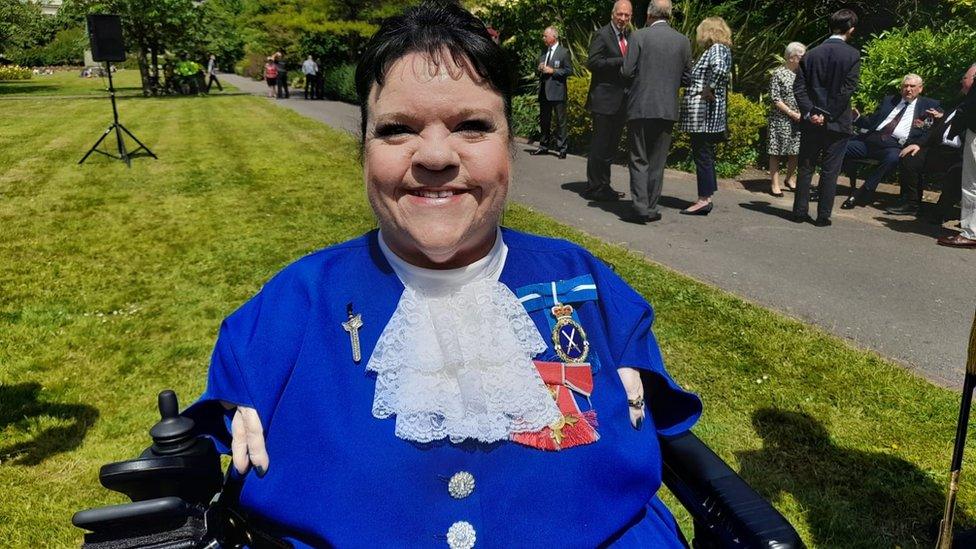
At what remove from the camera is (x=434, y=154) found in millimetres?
1398

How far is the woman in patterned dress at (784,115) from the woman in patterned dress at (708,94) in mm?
1334

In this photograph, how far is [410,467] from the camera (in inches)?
53.4

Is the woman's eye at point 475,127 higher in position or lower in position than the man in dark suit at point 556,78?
lower

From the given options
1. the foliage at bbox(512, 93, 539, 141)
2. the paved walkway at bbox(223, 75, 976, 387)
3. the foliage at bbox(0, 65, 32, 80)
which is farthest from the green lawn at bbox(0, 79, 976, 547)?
the foliage at bbox(0, 65, 32, 80)

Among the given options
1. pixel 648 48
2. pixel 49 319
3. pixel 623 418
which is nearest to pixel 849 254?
pixel 648 48

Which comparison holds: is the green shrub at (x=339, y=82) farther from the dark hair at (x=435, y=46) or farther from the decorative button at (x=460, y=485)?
the decorative button at (x=460, y=485)

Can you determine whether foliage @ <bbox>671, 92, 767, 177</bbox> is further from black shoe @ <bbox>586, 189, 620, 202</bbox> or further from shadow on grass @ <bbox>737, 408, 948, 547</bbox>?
shadow on grass @ <bbox>737, 408, 948, 547</bbox>

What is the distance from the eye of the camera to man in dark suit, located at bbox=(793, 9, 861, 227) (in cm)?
600

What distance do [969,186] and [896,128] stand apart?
2081 millimetres

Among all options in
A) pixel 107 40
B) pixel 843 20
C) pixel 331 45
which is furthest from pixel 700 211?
pixel 331 45

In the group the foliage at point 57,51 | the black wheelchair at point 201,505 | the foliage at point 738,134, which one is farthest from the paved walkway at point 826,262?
the foliage at point 57,51

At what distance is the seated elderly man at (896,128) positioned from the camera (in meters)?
7.44

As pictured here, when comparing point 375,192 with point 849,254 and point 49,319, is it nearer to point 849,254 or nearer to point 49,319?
point 49,319

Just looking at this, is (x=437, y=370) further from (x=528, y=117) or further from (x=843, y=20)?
(x=528, y=117)
